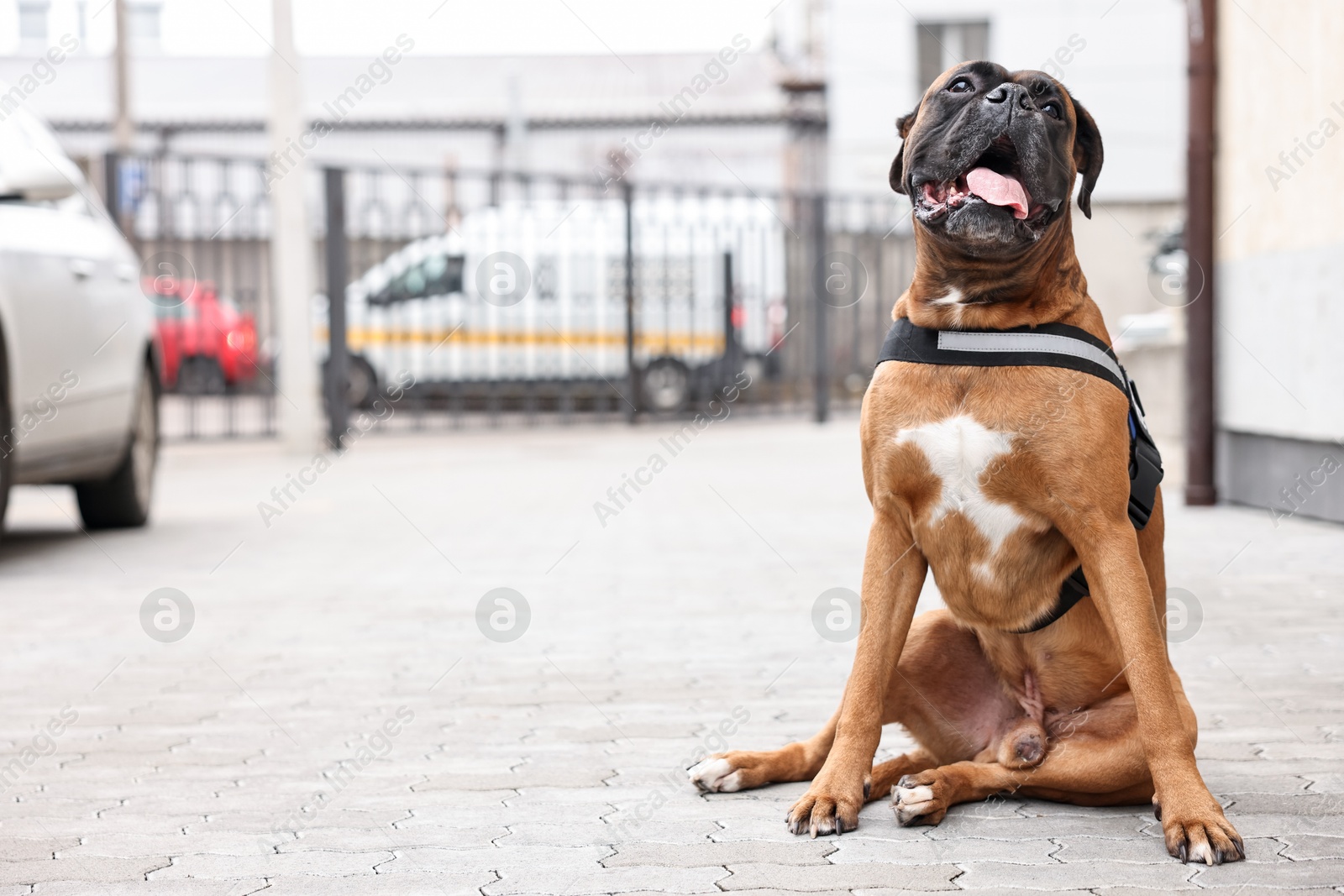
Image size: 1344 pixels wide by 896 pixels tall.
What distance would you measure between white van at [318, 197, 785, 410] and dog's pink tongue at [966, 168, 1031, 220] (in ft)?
45.8

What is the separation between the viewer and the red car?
1434cm

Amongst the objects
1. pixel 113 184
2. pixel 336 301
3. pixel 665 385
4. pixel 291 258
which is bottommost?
pixel 665 385

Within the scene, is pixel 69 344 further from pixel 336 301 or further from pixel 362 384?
pixel 362 384

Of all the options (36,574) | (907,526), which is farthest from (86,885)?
(36,574)

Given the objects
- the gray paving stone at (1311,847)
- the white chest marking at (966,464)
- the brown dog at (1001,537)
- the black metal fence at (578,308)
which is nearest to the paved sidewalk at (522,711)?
the gray paving stone at (1311,847)

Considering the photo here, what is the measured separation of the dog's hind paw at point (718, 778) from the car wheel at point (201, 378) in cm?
1182

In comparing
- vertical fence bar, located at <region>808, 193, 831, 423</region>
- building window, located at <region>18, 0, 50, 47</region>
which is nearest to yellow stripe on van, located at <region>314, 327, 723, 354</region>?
vertical fence bar, located at <region>808, 193, 831, 423</region>

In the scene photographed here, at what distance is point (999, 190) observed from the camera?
2846 mm

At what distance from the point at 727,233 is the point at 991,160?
46.6ft

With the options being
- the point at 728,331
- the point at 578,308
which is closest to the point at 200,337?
the point at 578,308

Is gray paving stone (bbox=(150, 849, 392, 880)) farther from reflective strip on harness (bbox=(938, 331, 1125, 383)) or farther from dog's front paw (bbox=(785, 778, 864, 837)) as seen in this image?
reflective strip on harness (bbox=(938, 331, 1125, 383))

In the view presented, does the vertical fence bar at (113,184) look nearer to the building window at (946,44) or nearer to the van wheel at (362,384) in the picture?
the van wheel at (362,384)

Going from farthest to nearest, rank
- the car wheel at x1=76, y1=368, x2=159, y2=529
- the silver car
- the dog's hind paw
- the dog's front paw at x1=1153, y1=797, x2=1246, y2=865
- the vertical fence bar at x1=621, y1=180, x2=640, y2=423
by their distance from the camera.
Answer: the vertical fence bar at x1=621, y1=180, x2=640, y2=423 → the car wheel at x1=76, y1=368, x2=159, y2=529 → the silver car → the dog's hind paw → the dog's front paw at x1=1153, y1=797, x2=1246, y2=865

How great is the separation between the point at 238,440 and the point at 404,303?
3.44m
